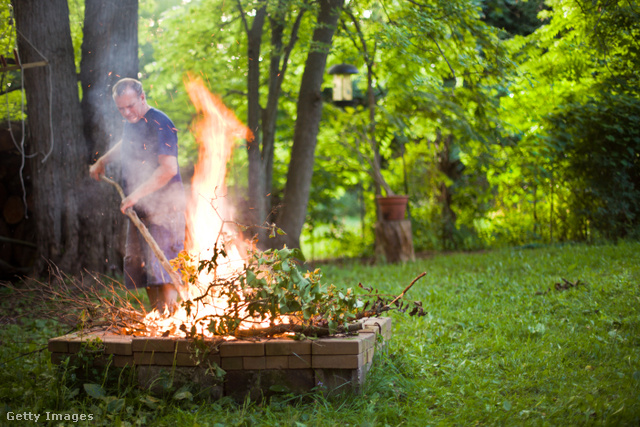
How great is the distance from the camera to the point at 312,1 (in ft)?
24.4

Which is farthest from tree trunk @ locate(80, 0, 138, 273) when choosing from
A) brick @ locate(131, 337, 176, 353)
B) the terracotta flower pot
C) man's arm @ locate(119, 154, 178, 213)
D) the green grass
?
the terracotta flower pot

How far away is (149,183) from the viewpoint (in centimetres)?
385

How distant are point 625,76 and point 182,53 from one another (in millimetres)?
6868

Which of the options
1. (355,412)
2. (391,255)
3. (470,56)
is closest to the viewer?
(355,412)

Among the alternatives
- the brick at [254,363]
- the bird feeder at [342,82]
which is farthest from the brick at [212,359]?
the bird feeder at [342,82]

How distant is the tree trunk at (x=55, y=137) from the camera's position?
20.0ft

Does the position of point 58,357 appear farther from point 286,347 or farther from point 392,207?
point 392,207

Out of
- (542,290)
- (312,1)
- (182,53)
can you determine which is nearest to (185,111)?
(182,53)

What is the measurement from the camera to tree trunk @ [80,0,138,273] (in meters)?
6.01

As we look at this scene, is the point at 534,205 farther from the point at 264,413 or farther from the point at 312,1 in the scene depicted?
the point at 264,413

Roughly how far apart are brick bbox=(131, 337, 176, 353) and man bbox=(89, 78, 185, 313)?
90cm

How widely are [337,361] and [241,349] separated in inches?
21.0

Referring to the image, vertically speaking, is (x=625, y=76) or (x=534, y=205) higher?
(x=625, y=76)

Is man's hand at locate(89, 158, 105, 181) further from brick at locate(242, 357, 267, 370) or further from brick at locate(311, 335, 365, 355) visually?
brick at locate(311, 335, 365, 355)
